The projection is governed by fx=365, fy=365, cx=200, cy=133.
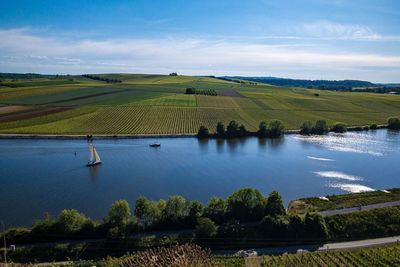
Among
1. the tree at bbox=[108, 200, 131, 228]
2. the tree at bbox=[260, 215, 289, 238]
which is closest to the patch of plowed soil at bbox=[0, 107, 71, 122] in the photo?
the tree at bbox=[108, 200, 131, 228]

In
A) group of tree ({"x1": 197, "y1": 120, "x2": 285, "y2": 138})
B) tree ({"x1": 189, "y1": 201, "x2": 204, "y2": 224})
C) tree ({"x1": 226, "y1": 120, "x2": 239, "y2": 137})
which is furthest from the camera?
tree ({"x1": 226, "y1": 120, "x2": 239, "y2": 137})

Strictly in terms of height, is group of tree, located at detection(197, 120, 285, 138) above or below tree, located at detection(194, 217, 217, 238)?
above

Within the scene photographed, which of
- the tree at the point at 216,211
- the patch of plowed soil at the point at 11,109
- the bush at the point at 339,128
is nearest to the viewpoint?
the tree at the point at 216,211

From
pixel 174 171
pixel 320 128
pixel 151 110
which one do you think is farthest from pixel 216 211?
pixel 151 110

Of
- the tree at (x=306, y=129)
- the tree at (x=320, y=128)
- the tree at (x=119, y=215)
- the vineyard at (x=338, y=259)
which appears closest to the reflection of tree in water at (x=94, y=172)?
the tree at (x=119, y=215)

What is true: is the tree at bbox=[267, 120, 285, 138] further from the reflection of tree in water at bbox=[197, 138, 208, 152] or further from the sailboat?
the sailboat

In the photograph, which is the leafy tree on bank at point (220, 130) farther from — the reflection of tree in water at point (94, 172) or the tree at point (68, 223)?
the tree at point (68, 223)
